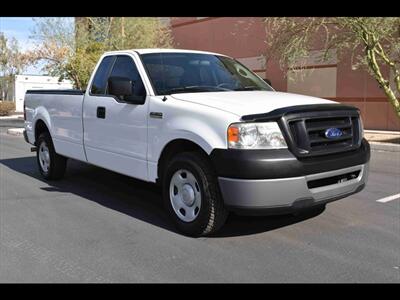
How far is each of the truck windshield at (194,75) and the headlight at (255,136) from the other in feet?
3.84

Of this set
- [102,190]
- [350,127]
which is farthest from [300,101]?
[102,190]

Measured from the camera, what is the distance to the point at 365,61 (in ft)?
47.0

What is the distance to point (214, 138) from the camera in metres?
4.41

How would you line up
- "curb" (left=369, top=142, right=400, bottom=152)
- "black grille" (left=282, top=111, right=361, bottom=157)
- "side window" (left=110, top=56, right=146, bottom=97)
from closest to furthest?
"black grille" (left=282, top=111, right=361, bottom=157) → "side window" (left=110, top=56, right=146, bottom=97) → "curb" (left=369, top=142, right=400, bottom=152)

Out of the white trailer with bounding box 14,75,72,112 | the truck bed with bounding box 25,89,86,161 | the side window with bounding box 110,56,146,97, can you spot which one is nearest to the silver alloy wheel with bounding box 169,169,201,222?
the side window with bounding box 110,56,146,97

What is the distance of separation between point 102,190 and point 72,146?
758mm

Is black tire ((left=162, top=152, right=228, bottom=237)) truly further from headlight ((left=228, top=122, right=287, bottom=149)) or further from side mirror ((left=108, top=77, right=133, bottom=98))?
side mirror ((left=108, top=77, right=133, bottom=98))

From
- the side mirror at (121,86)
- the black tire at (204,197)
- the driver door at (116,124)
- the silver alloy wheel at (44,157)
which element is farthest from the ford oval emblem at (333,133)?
the silver alloy wheel at (44,157)

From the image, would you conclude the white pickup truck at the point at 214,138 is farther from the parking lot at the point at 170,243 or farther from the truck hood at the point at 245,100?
the parking lot at the point at 170,243

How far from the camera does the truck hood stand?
444 cm

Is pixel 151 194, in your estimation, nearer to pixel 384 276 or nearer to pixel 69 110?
pixel 69 110

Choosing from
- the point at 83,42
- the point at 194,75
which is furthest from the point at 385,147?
the point at 83,42

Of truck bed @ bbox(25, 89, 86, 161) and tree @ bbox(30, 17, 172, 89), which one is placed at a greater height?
tree @ bbox(30, 17, 172, 89)

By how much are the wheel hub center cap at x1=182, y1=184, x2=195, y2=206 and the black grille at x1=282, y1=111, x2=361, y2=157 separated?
3.60ft
